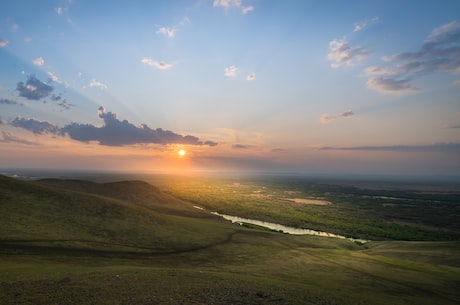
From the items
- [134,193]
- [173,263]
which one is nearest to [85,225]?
[173,263]

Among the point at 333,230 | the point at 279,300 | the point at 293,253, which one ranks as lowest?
the point at 333,230

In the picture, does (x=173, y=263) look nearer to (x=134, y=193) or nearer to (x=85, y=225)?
(x=85, y=225)

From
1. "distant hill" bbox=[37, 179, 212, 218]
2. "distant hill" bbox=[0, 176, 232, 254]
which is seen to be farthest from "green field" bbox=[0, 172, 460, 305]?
"distant hill" bbox=[37, 179, 212, 218]

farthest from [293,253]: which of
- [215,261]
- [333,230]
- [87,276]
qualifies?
[333,230]

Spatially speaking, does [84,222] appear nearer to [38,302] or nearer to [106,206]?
[106,206]

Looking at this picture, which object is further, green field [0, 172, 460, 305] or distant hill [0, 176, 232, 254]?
distant hill [0, 176, 232, 254]

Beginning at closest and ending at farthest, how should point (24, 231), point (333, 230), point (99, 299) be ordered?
point (99, 299)
point (24, 231)
point (333, 230)

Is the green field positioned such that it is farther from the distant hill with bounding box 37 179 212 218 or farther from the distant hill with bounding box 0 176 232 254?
the distant hill with bounding box 37 179 212 218

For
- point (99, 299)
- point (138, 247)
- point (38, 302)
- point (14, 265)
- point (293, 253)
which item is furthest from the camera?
point (293, 253)
